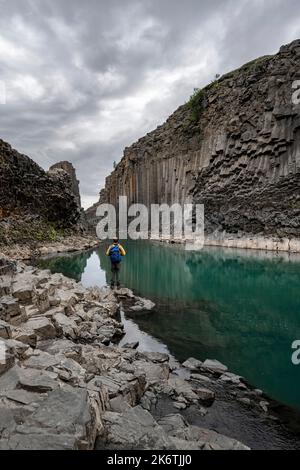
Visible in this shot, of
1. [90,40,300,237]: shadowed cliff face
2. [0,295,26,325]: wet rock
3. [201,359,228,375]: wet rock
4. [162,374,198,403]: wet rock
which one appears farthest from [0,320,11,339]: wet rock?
[90,40,300,237]: shadowed cliff face

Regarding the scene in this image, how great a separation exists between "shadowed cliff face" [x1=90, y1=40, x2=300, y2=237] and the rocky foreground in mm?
31643

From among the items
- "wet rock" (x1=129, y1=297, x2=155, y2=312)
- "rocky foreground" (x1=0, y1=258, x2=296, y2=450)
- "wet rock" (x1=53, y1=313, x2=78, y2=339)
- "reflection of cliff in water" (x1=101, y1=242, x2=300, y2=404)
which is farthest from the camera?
"wet rock" (x1=129, y1=297, x2=155, y2=312)

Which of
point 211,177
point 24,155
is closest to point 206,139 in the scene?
point 211,177

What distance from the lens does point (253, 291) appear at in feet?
60.3

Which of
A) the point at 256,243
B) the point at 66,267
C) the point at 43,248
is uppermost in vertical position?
the point at 256,243

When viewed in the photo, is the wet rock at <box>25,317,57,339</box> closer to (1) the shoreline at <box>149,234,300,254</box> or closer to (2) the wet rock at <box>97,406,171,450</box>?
(2) the wet rock at <box>97,406,171,450</box>

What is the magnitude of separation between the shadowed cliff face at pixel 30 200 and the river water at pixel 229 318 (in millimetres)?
20654

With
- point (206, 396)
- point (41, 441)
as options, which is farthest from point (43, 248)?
point (41, 441)

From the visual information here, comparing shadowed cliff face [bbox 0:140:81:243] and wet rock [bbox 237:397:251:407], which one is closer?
wet rock [bbox 237:397:251:407]

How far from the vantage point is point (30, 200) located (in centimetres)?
4712

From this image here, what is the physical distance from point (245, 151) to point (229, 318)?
36309 mm

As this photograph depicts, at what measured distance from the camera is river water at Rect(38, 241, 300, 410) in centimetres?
889

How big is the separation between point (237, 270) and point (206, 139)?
35011 mm

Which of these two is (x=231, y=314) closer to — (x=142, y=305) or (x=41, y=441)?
(x=142, y=305)
